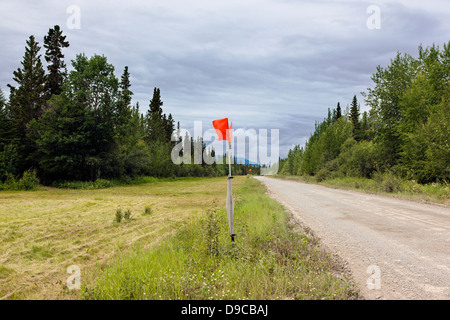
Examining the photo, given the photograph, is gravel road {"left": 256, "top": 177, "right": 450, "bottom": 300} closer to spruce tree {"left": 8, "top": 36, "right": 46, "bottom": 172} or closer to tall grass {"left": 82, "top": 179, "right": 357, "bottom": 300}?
tall grass {"left": 82, "top": 179, "right": 357, "bottom": 300}

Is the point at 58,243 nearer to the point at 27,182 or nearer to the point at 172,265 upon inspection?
the point at 172,265

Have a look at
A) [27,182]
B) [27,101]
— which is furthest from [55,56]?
[27,182]

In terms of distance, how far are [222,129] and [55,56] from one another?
4959cm

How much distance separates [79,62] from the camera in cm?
3738

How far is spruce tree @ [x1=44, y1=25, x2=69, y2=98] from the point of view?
4328cm

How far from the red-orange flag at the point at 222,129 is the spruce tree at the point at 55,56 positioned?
45890mm

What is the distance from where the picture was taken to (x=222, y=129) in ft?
18.5

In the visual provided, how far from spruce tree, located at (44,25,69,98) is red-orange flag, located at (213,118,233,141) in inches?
1807

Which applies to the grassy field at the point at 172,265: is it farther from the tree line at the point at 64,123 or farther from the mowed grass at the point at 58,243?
the tree line at the point at 64,123

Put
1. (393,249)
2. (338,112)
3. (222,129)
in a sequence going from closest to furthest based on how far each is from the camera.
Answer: (222,129) → (393,249) → (338,112)
